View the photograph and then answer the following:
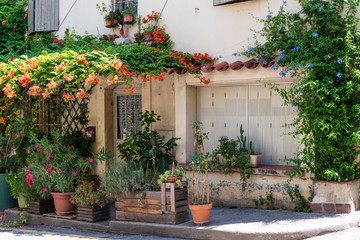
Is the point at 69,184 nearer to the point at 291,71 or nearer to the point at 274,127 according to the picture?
the point at 274,127

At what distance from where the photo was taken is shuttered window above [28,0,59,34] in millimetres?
12195

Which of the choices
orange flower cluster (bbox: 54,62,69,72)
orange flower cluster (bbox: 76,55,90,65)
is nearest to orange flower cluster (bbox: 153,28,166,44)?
orange flower cluster (bbox: 76,55,90,65)

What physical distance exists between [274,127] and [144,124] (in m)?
2.88

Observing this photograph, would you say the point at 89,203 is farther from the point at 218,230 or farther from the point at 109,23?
the point at 109,23

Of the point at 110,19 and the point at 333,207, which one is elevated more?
the point at 110,19

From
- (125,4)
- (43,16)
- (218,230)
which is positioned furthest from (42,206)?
(43,16)

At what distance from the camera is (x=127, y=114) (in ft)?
36.9

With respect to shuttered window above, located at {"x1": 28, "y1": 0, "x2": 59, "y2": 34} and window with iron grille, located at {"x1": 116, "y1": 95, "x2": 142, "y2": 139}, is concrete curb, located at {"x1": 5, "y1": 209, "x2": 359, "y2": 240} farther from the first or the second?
shuttered window above, located at {"x1": 28, "y1": 0, "x2": 59, "y2": 34}

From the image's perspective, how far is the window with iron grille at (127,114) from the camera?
1105cm

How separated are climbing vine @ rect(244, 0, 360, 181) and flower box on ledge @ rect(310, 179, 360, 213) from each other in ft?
0.39

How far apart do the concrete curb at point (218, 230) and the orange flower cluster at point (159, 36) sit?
12.8ft

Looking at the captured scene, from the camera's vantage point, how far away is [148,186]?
818cm

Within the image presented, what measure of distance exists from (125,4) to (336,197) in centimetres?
A: 641

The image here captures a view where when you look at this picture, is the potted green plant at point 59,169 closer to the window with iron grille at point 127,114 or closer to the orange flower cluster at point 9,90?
the orange flower cluster at point 9,90
